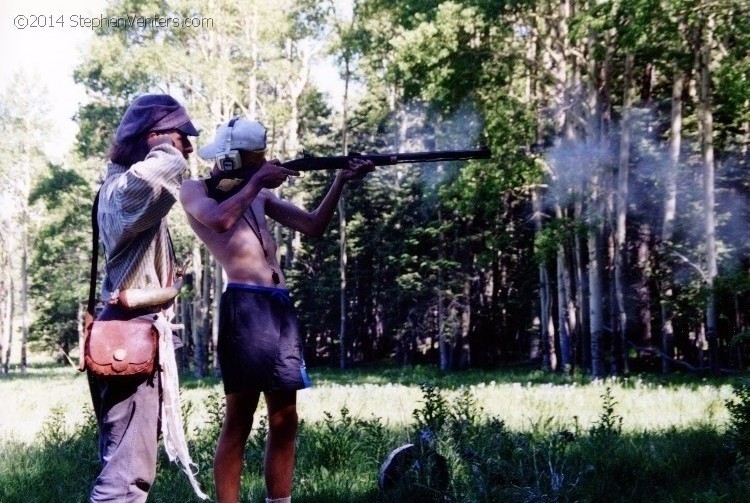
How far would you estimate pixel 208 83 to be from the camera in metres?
25.1

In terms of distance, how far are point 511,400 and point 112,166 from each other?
24.3ft

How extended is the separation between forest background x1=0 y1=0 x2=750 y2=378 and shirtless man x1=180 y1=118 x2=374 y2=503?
449 cm

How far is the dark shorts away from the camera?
378 cm

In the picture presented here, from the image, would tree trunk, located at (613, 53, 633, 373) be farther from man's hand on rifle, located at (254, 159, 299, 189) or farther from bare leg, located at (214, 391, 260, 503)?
bare leg, located at (214, 391, 260, 503)

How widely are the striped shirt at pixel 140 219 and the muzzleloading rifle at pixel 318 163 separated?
2.69 feet

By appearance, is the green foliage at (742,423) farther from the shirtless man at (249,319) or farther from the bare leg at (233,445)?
the bare leg at (233,445)

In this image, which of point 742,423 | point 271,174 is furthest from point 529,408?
point 271,174

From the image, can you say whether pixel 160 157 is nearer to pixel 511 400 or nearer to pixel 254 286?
pixel 254 286

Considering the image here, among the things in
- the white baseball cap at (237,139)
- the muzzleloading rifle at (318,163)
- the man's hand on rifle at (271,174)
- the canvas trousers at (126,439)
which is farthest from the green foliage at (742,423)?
the canvas trousers at (126,439)

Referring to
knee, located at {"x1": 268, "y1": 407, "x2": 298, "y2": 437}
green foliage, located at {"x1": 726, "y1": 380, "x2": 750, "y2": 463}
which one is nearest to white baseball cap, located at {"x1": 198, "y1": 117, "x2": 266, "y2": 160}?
knee, located at {"x1": 268, "y1": 407, "x2": 298, "y2": 437}

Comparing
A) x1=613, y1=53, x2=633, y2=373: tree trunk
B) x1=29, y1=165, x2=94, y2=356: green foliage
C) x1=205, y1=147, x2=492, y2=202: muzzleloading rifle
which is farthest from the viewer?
x1=29, y1=165, x2=94, y2=356: green foliage

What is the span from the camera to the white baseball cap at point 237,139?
405cm

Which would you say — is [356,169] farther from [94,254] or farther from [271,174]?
[94,254]

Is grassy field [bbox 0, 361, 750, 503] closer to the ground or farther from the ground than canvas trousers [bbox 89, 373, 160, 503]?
closer to the ground
